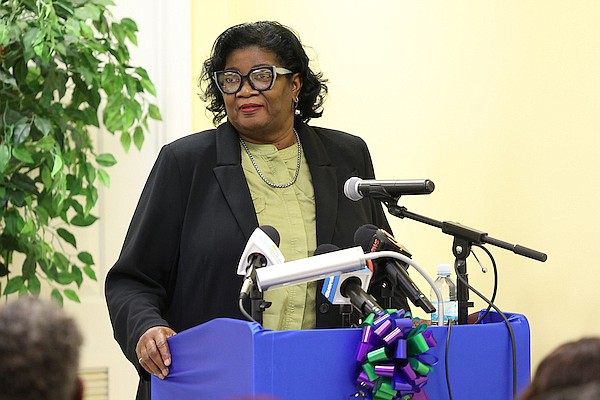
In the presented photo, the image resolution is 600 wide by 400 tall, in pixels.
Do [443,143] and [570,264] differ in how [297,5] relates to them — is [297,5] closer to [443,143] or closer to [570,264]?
[443,143]

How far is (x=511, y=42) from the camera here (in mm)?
2898

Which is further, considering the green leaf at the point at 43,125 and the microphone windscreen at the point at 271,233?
the green leaf at the point at 43,125

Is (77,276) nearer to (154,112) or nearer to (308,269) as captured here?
(154,112)

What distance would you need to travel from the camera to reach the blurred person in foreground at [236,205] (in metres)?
2.22

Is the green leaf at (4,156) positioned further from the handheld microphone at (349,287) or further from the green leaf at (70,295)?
the handheld microphone at (349,287)

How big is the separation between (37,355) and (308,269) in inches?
36.6

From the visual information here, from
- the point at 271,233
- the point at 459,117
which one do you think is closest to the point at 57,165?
the point at 459,117

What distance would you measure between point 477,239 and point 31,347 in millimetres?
1217

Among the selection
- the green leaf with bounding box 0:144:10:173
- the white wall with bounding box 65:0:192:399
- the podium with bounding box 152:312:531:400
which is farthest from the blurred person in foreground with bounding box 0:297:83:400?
the white wall with bounding box 65:0:192:399

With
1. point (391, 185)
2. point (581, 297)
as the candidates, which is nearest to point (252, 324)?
point (391, 185)

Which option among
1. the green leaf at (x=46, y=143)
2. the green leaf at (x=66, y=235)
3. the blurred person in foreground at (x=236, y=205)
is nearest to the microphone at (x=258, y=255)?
the blurred person in foreground at (x=236, y=205)

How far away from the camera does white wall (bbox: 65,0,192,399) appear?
4.16 meters

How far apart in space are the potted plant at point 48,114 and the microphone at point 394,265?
169 cm

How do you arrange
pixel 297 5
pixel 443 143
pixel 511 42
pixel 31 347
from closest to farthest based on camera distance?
pixel 31 347 → pixel 511 42 → pixel 443 143 → pixel 297 5
